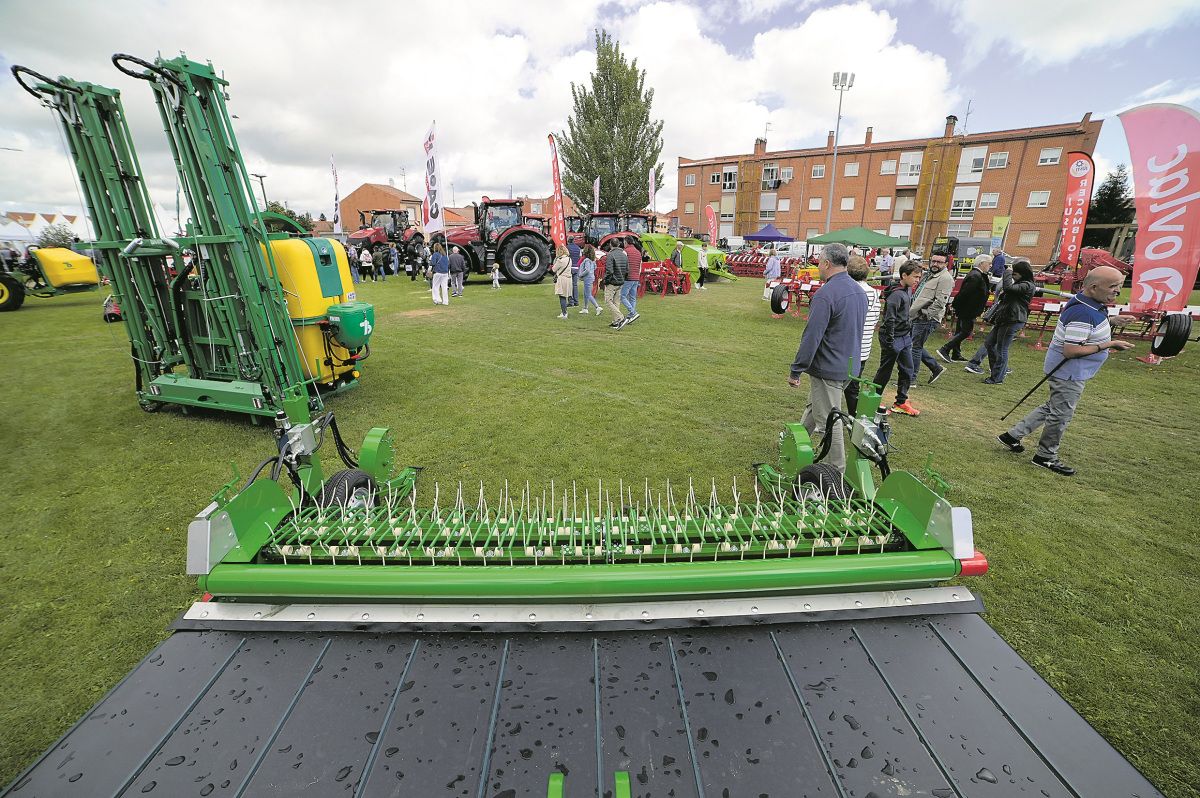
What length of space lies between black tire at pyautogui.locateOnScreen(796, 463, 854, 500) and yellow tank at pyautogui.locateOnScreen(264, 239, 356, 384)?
14.5 ft

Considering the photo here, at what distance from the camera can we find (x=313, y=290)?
15.7ft

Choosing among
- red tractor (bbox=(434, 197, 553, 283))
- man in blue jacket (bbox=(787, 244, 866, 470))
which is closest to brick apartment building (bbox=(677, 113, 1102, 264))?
red tractor (bbox=(434, 197, 553, 283))

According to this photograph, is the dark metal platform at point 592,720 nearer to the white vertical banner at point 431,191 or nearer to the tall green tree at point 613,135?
the white vertical banner at point 431,191

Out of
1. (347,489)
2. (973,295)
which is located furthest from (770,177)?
(347,489)

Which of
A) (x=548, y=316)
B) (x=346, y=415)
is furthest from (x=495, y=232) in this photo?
(x=346, y=415)

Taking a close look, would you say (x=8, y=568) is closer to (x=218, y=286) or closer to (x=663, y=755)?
(x=218, y=286)

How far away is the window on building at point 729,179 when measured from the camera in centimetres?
4181

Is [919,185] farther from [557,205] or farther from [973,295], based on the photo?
A: [973,295]

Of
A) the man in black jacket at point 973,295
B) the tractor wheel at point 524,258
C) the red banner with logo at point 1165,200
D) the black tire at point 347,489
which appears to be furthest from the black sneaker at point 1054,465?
the tractor wheel at point 524,258

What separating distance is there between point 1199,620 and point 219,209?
682 cm

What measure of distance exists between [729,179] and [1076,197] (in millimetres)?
34014

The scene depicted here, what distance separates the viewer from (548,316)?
10.8 m

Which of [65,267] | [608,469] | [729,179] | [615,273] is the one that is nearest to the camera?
[608,469]

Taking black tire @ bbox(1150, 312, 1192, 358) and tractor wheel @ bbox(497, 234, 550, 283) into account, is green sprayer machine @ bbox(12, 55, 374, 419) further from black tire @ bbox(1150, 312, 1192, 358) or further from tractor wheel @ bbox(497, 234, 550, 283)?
tractor wheel @ bbox(497, 234, 550, 283)
